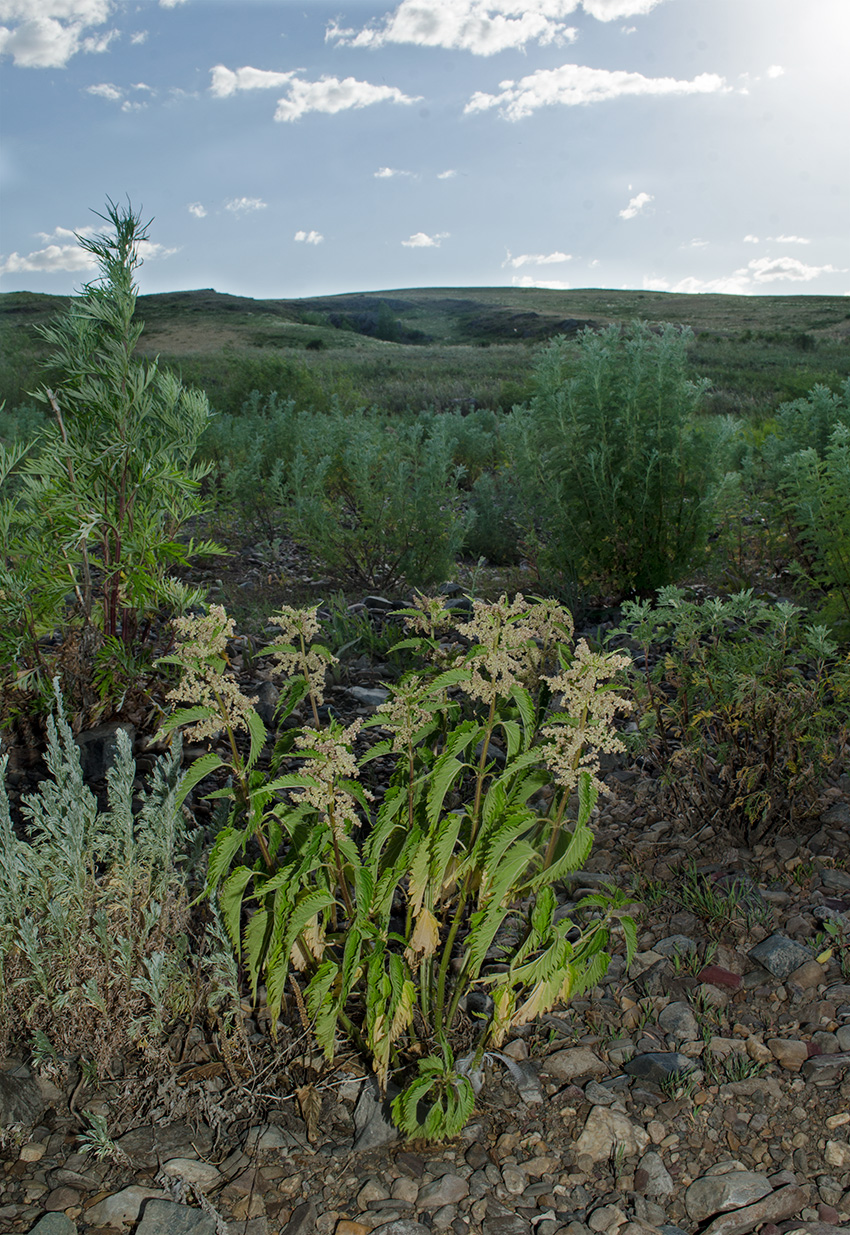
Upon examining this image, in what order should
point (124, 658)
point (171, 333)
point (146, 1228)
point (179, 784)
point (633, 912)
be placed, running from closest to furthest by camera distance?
1. point (146, 1228)
2. point (179, 784)
3. point (633, 912)
4. point (124, 658)
5. point (171, 333)

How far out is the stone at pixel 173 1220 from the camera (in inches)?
59.0

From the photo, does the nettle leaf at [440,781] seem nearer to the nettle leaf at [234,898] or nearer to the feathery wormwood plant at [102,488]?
the nettle leaf at [234,898]

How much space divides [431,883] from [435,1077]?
41cm

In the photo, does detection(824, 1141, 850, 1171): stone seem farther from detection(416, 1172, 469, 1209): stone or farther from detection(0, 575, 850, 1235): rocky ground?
detection(416, 1172, 469, 1209): stone

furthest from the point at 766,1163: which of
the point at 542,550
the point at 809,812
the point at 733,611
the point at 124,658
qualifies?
the point at 542,550

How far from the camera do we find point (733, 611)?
280 cm

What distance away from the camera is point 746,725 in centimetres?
248

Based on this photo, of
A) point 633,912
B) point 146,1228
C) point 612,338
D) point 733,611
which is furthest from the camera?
point 612,338

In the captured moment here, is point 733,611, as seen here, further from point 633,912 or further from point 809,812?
point 633,912

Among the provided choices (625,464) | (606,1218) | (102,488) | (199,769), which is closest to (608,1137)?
(606,1218)

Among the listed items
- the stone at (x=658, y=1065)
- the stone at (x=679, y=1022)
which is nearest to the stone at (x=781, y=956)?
the stone at (x=679, y=1022)

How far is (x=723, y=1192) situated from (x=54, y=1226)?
1.34 metres

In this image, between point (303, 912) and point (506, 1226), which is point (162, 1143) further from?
point (506, 1226)

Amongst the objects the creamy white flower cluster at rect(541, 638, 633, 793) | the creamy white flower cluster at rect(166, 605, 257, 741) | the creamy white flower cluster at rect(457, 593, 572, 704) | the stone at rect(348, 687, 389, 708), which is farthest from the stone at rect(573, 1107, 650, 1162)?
the stone at rect(348, 687, 389, 708)
